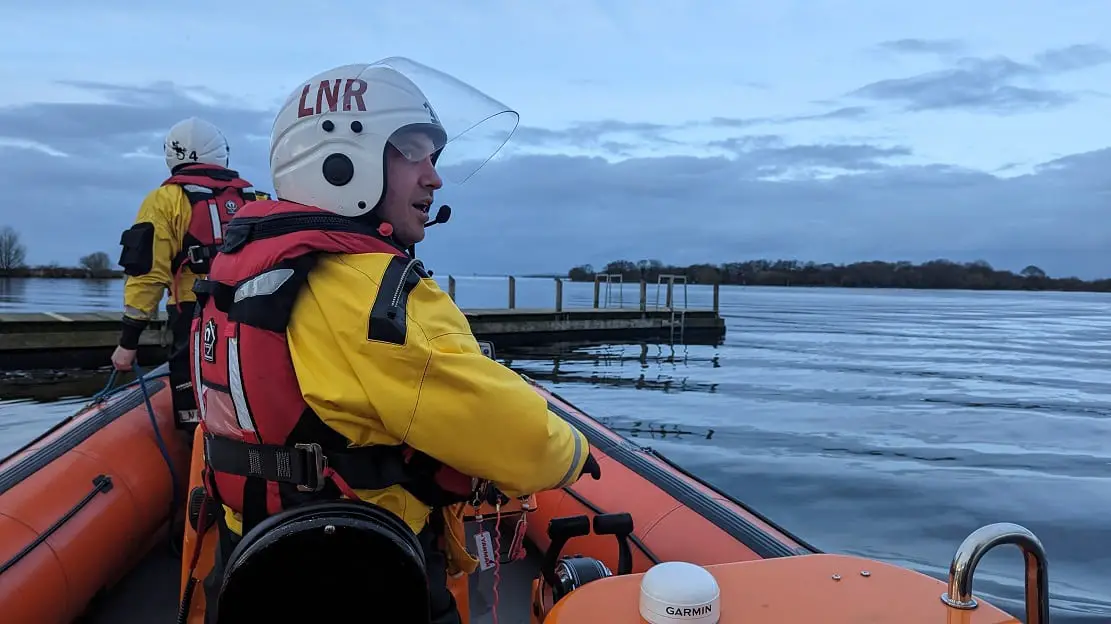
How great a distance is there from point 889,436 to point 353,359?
8.02 meters

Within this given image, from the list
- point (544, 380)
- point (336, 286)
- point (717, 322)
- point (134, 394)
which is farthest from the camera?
point (717, 322)

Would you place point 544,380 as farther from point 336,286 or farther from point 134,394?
point 336,286

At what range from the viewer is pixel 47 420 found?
7605 mm

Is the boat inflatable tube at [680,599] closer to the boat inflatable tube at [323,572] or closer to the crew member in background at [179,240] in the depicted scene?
the boat inflatable tube at [323,572]

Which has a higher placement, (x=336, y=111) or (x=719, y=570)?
(x=336, y=111)

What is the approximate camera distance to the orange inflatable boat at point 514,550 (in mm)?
1238

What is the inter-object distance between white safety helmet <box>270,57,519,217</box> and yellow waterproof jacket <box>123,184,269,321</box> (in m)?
2.11

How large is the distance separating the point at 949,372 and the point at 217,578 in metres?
14.1

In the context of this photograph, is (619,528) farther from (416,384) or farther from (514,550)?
(416,384)

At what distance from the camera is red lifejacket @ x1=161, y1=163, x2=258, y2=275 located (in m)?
3.59

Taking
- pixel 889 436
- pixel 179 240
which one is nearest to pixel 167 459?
pixel 179 240


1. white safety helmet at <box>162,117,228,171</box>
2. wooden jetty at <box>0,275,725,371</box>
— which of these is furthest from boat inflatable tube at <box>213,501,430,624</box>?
wooden jetty at <box>0,275,725,371</box>

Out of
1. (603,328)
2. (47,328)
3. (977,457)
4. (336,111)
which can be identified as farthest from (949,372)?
(47,328)

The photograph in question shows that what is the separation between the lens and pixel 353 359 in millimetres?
1271
